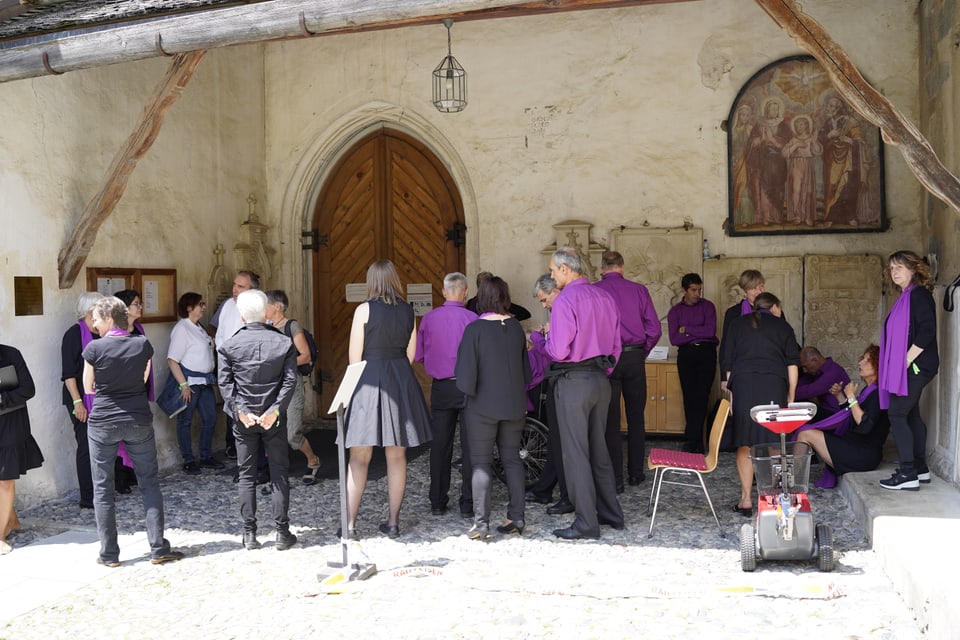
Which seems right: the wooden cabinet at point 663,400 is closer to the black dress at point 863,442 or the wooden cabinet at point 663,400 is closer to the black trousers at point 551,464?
the black dress at point 863,442

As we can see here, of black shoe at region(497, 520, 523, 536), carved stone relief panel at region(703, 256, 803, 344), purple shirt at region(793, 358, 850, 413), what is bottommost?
black shoe at region(497, 520, 523, 536)

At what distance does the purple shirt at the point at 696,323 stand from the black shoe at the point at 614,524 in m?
3.07

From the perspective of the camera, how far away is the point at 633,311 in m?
6.52

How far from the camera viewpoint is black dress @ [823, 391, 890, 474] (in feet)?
20.1

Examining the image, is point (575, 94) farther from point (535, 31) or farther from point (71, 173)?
point (71, 173)

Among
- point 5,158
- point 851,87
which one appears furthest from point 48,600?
point 851,87

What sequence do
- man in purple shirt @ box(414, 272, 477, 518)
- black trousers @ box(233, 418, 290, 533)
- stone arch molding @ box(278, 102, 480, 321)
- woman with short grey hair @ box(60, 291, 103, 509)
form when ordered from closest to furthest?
black trousers @ box(233, 418, 290, 533), man in purple shirt @ box(414, 272, 477, 518), woman with short grey hair @ box(60, 291, 103, 509), stone arch molding @ box(278, 102, 480, 321)

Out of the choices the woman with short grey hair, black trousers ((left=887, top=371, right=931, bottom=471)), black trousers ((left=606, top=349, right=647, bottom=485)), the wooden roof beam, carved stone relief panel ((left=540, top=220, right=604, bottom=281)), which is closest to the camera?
the wooden roof beam

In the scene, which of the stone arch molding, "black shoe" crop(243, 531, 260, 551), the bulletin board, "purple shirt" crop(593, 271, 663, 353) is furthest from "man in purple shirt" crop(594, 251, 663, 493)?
the bulletin board

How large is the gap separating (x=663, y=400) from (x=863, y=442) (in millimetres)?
2344

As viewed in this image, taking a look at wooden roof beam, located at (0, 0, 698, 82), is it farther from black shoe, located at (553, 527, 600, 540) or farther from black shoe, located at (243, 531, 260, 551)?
black shoe, located at (553, 527, 600, 540)

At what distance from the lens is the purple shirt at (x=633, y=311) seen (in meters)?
6.50

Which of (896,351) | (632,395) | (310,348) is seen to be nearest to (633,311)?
(632,395)

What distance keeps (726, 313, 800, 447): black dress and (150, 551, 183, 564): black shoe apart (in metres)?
3.48
